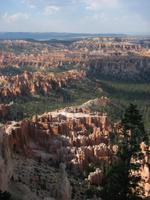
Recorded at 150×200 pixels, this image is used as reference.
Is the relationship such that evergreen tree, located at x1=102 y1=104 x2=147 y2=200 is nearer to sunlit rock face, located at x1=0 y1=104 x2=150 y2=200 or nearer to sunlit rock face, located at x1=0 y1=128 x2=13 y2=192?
sunlit rock face, located at x1=0 y1=128 x2=13 y2=192

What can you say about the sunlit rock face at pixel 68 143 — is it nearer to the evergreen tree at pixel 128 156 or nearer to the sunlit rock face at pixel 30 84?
the evergreen tree at pixel 128 156

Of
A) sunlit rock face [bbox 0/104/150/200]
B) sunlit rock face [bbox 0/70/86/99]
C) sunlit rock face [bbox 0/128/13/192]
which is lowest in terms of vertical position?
sunlit rock face [bbox 0/70/86/99]

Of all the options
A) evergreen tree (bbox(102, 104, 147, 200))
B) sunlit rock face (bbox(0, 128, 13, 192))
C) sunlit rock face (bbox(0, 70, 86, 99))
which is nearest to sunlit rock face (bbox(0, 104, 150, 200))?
sunlit rock face (bbox(0, 128, 13, 192))

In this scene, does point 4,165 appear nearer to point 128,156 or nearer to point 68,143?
point 128,156

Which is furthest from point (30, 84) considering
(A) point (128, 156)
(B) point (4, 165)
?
(A) point (128, 156)

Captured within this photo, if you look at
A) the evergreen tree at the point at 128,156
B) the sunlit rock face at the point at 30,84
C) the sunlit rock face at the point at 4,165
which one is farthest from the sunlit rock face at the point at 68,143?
the sunlit rock face at the point at 30,84

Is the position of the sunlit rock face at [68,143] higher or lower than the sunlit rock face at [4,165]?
lower

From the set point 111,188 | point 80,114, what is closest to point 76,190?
point 111,188

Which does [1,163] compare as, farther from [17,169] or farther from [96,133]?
[96,133]
